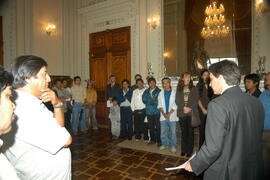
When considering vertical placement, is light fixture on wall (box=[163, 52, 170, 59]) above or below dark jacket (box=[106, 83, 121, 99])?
above

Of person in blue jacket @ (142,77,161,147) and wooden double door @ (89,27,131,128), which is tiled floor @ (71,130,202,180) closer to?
person in blue jacket @ (142,77,161,147)

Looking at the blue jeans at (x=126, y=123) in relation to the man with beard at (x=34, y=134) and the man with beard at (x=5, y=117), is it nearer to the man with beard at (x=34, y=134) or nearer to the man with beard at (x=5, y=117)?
the man with beard at (x=34, y=134)

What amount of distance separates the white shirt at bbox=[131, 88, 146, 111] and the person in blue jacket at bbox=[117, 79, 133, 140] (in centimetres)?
20

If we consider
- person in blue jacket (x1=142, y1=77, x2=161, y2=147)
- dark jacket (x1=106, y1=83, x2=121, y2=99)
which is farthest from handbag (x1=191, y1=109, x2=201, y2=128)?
dark jacket (x1=106, y1=83, x2=121, y2=99)

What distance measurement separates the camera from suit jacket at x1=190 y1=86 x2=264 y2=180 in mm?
1313

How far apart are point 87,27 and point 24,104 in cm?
729

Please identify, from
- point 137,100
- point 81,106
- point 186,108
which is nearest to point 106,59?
point 81,106

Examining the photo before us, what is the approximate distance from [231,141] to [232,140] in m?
0.01

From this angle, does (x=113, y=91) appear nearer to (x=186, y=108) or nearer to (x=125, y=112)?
(x=125, y=112)

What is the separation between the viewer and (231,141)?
1326mm

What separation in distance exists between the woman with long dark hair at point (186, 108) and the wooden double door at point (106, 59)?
118 inches

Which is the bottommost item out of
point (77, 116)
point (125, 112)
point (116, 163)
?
point (116, 163)

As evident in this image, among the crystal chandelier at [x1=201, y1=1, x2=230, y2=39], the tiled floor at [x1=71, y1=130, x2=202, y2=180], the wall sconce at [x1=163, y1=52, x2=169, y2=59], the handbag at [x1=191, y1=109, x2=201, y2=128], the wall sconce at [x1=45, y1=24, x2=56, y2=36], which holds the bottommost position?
the tiled floor at [x1=71, y1=130, x2=202, y2=180]

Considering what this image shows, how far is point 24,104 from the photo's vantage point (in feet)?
3.58
